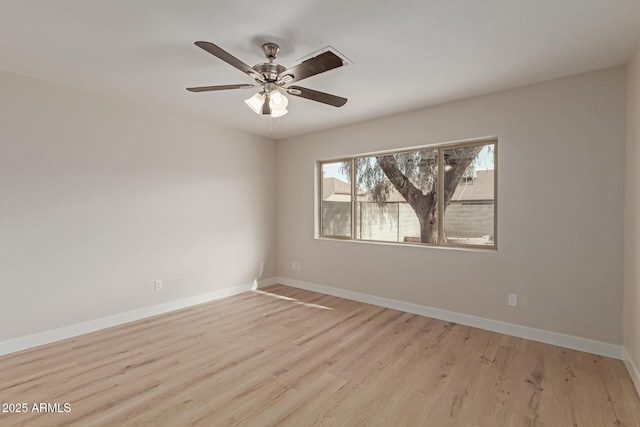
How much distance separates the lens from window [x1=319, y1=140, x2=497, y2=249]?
3391mm

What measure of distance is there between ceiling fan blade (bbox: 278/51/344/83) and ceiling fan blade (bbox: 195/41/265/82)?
181 mm

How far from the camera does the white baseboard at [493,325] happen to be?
2674mm

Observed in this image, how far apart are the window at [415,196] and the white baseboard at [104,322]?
1905 mm

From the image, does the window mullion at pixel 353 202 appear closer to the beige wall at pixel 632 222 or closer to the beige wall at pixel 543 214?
the beige wall at pixel 543 214

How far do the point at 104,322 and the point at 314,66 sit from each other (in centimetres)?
337

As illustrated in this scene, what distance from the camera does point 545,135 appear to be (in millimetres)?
2898

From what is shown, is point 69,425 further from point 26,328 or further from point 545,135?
point 545,135

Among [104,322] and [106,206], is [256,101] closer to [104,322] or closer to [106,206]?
[106,206]

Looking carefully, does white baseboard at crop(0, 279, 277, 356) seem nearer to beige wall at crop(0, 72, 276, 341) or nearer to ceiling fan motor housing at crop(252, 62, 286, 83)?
beige wall at crop(0, 72, 276, 341)

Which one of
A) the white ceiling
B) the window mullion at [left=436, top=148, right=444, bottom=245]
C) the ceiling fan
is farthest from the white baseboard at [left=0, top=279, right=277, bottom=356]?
the window mullion at [left=436, top=148, right=444, bottom=245]

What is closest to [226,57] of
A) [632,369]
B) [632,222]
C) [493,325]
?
[632,222]

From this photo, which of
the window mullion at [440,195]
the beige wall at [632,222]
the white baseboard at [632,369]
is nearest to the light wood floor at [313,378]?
the white baseboard at [632,369]

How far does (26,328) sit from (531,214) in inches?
192

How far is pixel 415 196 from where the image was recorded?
3928mm
